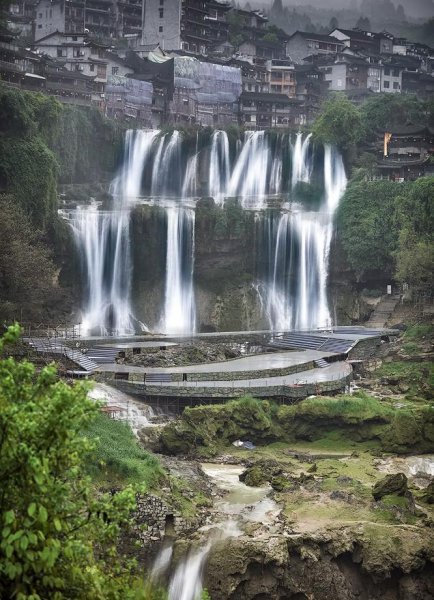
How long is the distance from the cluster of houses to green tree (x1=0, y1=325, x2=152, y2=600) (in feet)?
207

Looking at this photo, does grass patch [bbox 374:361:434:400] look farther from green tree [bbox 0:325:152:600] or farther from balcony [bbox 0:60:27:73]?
balcony [bbox 0:60:27:73]

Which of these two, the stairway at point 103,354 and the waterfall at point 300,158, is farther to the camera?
the waterfall at point 300,158

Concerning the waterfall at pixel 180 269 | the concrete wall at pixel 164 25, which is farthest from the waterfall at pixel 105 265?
the concrete wall at pixel 164 25

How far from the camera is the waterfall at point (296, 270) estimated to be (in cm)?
6912

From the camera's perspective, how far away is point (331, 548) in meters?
27.5

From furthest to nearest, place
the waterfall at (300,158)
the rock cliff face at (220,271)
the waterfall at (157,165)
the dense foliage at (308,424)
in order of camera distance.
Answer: the waterfall at (300,158) → the waterfall at (157,165) → the rock cliff face at (220,271) → the dense foliage at (308,424)

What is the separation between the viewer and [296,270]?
229 ft

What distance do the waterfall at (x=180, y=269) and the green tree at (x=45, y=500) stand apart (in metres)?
50.7

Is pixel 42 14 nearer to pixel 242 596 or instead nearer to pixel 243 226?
pixel 243 226

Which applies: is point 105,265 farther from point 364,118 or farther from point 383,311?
point 364,118

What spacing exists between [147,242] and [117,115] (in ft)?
68.6

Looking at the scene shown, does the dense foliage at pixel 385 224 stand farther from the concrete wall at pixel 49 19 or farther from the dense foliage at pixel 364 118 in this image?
the concrete wall at pixel 49 19

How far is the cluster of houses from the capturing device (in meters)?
84.6

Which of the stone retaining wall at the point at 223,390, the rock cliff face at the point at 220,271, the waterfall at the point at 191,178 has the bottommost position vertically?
the stone retaining wall at the point at 223,390
